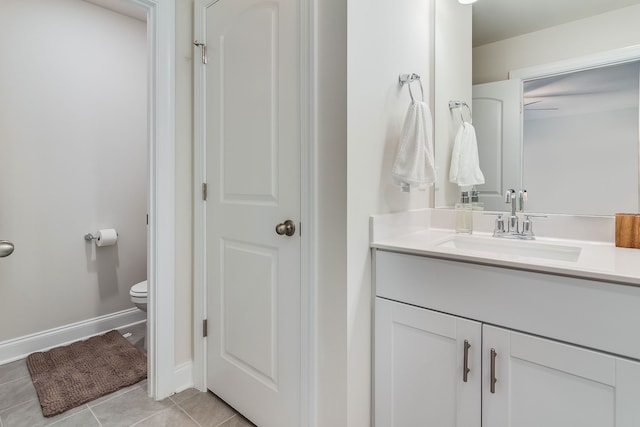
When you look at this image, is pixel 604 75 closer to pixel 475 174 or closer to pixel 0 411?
pixel 475 174

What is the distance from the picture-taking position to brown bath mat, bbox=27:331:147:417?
1.65 m

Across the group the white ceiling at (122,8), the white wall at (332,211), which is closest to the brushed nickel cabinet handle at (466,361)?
the white wall at (332,211)

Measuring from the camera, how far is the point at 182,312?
175 centimetres

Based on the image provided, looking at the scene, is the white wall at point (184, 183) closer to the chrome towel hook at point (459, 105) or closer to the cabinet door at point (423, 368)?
the cabinet door at point (423, 368)

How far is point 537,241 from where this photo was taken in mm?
1312

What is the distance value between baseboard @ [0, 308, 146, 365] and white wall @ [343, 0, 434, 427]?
2.17 m

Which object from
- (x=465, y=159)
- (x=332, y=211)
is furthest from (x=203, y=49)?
(x=465, y=159)

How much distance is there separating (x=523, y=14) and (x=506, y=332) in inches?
52.6

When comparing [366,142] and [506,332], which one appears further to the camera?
[366,142]

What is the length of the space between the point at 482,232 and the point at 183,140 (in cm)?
157

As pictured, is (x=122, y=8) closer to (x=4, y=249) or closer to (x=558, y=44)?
(x=4, y=249)

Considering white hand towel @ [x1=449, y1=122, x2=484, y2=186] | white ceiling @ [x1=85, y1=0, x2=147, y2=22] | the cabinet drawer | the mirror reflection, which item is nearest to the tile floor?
the cabinet drawer

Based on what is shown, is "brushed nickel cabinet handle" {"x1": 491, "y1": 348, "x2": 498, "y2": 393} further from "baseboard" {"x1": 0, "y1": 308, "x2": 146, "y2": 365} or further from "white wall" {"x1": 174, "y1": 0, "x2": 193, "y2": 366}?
"baseboard" {"x1": 0, "y1": 308, "x2": 146, "y2": 365}

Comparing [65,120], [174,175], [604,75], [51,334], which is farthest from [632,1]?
[51,334]
